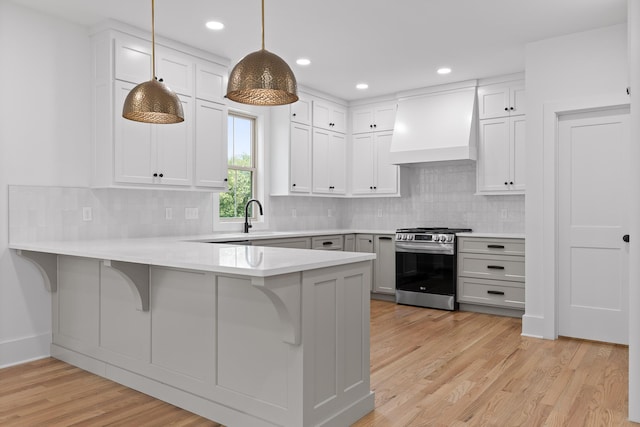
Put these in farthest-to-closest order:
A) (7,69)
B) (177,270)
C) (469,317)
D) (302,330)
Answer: (469,317) < (7,69) < (177,270) < (302,330)

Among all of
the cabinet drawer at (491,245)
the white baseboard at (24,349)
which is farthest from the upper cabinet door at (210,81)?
the cabinet drawer at (491,245)

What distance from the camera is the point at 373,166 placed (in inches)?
249

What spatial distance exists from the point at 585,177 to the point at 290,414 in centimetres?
325

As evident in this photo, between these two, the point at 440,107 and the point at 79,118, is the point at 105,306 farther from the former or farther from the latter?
the point at 440,107

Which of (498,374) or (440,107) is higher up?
(440,107)

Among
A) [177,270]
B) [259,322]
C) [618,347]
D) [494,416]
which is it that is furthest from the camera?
[618,347]

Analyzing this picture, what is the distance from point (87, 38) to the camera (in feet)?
12.7

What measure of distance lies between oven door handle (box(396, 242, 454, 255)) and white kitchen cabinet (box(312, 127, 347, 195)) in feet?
4.10

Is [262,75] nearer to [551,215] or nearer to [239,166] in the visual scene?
[551,215]

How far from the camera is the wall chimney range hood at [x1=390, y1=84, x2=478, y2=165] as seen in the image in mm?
5328

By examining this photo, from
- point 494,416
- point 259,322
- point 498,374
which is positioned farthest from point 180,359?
point 498,374

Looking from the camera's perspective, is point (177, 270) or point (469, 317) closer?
point (177, 270)

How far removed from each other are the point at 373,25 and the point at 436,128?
2027mm

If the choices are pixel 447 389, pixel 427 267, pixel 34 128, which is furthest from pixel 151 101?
pixel 427 267
